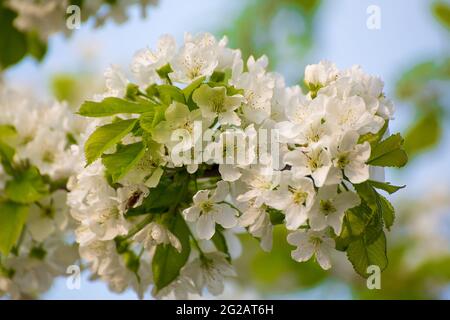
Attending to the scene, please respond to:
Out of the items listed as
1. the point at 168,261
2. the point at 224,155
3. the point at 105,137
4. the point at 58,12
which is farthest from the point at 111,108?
the point at 58,12

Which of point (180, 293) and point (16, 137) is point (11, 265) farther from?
point (180, 293)

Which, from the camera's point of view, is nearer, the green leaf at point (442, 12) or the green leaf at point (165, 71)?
the green leaf at point (165, 71)

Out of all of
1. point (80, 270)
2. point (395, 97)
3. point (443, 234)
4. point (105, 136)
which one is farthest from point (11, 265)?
point (443, 234)

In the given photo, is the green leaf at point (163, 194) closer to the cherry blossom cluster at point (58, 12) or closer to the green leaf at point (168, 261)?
the green leaf at point (168, 261)

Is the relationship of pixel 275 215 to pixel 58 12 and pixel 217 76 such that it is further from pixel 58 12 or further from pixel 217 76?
pixel 58 12

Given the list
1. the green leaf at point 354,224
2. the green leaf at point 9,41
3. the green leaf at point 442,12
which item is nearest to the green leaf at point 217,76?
the green leaf at point 354,224

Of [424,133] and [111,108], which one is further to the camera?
[424,133]
